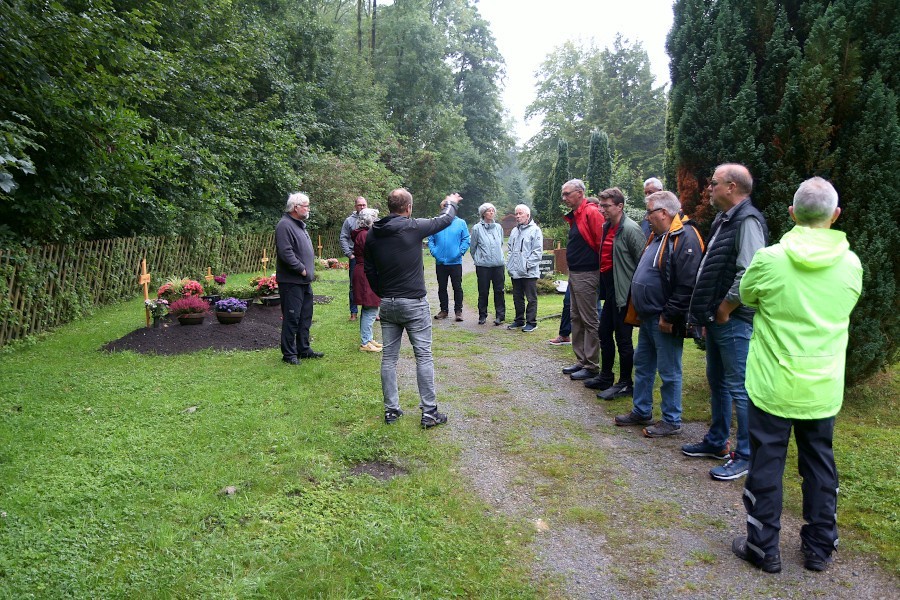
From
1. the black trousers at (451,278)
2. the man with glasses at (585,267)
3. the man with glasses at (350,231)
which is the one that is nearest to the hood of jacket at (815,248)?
the man with glasses at (585,267)

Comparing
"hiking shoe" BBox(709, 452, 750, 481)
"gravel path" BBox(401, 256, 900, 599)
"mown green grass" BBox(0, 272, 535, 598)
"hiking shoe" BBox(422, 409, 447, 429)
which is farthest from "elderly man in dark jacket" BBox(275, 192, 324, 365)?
"hiking shoe" BBox(709, 452, 750, 481)

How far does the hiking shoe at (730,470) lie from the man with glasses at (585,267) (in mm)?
2563

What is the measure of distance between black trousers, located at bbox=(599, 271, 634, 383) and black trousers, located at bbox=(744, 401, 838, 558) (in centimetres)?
259

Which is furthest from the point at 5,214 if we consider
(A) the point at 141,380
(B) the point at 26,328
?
(A) the point at 141,380

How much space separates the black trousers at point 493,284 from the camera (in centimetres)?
973

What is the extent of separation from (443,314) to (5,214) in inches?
277

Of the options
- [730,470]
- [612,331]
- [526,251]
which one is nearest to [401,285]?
[612,331]

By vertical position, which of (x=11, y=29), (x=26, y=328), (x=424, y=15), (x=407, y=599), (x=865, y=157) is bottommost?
(x=407, y=599)

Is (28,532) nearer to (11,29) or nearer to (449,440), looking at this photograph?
(449,440)

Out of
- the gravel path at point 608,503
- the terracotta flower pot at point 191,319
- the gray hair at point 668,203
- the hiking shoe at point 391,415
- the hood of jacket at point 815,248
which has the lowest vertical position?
the gravel path at point 608,503

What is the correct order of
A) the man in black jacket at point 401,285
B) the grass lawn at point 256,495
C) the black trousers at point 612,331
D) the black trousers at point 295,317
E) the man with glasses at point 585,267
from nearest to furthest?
the grass lawn at point 256,495 → the man in black jacket at point 401,285 → the black trousers at point 612,331 → the man with glasses at point 585,267 → the black trousers at point 295,317

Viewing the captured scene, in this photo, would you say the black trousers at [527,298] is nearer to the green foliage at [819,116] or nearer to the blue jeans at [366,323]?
the blue jeans at [366,323]

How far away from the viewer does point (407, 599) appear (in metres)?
2.74

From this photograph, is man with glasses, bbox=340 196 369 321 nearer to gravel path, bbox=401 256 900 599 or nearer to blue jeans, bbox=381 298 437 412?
Answer: gravel path, bbox=401 256 900 599
